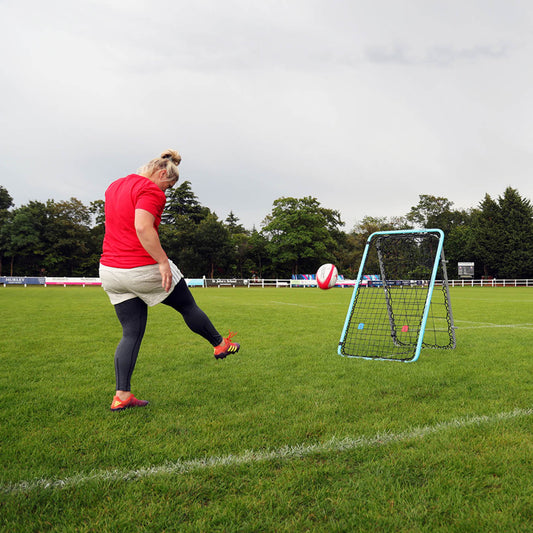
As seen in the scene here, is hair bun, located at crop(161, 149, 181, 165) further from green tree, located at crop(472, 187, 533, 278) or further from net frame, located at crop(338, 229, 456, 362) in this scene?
green tree, located at crop(472, 187, 533, 278)

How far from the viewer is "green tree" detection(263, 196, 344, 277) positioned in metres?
58.8

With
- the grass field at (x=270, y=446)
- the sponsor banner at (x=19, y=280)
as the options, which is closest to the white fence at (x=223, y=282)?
the sponsor banner at (x=19, y=280)

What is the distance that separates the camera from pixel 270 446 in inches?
108

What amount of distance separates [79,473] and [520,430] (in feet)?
9.88

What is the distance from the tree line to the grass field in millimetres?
Answer: 50191

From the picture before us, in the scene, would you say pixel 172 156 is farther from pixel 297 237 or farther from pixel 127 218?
pixel 297 237

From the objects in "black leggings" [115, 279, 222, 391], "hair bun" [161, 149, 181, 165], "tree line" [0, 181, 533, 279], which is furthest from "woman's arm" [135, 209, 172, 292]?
"tree line" [0, 181, 533, 279]

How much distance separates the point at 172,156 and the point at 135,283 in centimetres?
119

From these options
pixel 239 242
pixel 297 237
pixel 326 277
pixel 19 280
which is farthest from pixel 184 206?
pixel 326 277

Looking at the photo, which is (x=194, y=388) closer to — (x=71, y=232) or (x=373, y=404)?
(x=373, y=404)

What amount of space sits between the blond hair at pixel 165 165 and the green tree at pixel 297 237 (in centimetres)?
5454

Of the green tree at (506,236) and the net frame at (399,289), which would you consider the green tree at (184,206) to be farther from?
the net frame at (399,289)

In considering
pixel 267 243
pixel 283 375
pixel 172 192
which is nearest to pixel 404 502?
pixel 283 375

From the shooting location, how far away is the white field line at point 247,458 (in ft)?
7.40
